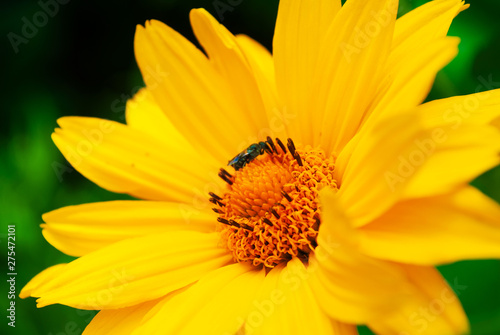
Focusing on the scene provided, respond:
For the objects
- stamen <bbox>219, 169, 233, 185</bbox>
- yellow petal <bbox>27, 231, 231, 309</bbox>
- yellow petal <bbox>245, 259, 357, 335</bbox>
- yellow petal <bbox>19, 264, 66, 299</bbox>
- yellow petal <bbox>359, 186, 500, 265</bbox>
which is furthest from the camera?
stamen <bbox>219, 169, 233, 185</bbox>

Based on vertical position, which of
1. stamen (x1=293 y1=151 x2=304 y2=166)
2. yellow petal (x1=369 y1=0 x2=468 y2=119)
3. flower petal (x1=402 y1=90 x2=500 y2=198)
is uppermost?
yellow petal (x1=369 y1=0 x2=468 y2=119)

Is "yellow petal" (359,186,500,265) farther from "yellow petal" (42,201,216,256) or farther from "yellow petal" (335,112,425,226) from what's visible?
"yellow petal" (42,201,216,256)

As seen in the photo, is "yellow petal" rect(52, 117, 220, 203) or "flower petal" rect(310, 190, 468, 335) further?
"yellow petal" rect(52, 117, 220, 203)

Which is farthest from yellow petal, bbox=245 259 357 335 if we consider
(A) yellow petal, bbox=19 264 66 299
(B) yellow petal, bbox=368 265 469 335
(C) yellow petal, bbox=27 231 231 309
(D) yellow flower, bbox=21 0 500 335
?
(A) yellow petal, bbox=19 264 66 299

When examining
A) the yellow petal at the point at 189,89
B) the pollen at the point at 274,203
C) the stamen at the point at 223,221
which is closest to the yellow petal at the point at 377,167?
the pollen at the point at 274,203

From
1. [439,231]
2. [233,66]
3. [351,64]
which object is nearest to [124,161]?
[233,66]

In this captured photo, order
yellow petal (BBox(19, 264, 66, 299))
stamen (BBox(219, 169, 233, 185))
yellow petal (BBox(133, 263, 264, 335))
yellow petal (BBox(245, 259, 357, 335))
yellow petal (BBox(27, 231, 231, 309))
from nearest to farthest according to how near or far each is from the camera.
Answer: yellow petal (BBox(245, 259, 357, 335)) < yellow petal (BBox(133, 263, 264, 335)) < yellow petal (BBox(27, 231, 231, 309)) < yellow petal (BBox(19, 264, 66, 299)) < stamen (BBox(219, 169, 233, 185))

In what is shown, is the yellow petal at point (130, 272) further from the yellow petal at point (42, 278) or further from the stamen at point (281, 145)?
the stamen at point (281, 145)

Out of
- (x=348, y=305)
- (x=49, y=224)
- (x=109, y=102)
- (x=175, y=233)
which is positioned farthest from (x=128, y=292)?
(x=109, y=102)
